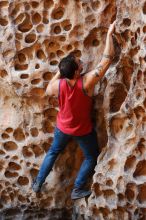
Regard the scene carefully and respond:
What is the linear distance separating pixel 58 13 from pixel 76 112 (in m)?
0.62

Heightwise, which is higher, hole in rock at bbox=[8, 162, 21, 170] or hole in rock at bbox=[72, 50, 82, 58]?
hole in rock at bbox=[72, 50, 82, 58]

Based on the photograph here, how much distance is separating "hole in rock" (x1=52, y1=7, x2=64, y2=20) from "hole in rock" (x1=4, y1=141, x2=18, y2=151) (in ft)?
2.75

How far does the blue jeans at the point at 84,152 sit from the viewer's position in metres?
3.39

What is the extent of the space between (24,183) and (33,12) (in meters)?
1.10

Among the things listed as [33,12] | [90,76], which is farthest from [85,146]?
[33,12]

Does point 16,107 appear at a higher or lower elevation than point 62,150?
higher

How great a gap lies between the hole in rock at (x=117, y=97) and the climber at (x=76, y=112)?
134 mm

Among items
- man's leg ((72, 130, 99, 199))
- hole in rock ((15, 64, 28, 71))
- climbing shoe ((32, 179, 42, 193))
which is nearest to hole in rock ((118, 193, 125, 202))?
man's leg ((72, 130, 99, 199))

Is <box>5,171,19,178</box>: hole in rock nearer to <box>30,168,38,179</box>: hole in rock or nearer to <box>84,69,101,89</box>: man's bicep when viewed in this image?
<box>30,168,38,179</box>: hole in rock

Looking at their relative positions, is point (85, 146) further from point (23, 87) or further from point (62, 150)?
point (23, 87)

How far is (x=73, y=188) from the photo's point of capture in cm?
357

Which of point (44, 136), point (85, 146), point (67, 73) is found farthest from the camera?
point (44, 136)

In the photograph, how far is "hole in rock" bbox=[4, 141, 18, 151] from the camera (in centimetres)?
366

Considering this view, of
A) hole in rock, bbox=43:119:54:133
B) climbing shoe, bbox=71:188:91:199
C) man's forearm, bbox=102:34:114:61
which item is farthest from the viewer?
hole in rock, bbox=43:119:54:133
